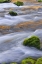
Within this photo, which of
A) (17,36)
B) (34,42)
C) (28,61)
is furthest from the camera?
(17,36)

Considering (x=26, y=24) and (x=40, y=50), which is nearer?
(x=40, y=50)

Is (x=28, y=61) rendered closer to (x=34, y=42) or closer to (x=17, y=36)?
(x=34, y=42)

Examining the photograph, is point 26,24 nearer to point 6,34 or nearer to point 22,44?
point 6,34

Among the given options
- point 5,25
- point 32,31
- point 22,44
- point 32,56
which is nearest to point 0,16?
point 5,25

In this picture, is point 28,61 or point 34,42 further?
point 34,42

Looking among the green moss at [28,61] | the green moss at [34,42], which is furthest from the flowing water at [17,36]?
the green moss at [28,61]

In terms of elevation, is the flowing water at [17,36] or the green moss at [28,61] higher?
the flowing water at [17,36]

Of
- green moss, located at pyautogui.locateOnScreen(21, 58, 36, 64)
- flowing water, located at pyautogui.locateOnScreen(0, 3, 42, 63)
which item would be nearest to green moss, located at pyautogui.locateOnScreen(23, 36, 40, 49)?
flowing water, located at pyautogui.locateOnScreen(0, 3, 42, 63)

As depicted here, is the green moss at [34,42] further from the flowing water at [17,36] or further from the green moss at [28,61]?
the green moss at [28,61]

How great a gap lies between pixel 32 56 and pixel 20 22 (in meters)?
3.86

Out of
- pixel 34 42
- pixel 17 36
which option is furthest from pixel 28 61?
pixel 17 36

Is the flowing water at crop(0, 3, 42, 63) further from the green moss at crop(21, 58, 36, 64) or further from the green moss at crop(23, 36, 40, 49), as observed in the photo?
the green moss at crop(21, 58, 36, 64)

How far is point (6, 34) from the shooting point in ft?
22.7

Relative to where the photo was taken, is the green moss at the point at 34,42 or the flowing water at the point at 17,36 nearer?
the flowing water at the point at 17,36
